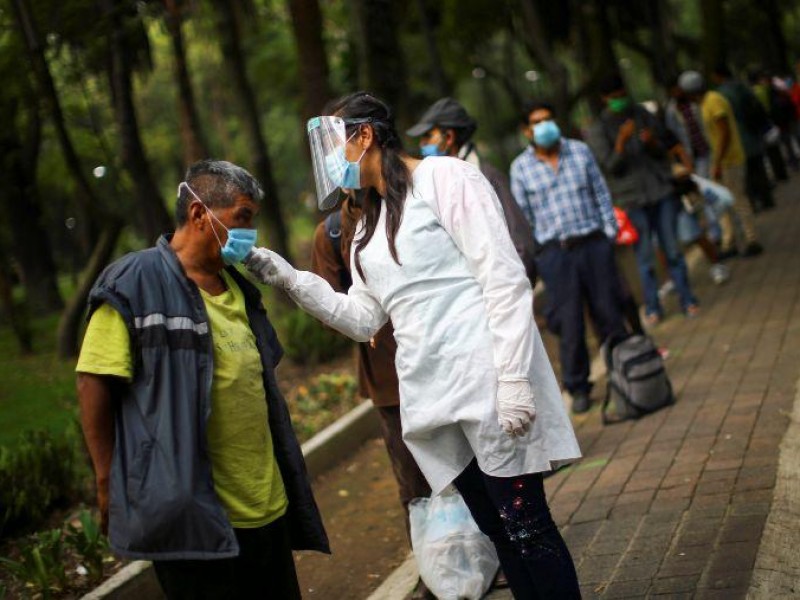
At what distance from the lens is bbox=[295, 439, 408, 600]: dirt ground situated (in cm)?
578

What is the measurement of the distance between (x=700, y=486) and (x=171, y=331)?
307 centimetres

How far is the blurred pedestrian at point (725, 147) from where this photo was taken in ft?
39.8

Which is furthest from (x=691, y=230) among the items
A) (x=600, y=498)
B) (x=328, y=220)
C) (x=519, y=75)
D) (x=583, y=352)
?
(x=519, y=75)

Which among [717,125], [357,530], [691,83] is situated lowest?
[357,530]

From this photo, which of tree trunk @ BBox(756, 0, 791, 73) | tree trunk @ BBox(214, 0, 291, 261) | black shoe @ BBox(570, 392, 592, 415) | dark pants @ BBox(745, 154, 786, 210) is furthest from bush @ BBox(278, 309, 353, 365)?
tree trunk @ BBox(756, 0, 791, 73)

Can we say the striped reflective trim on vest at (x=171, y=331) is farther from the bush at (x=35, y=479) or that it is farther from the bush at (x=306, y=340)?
the bush at (x=306, y=340)

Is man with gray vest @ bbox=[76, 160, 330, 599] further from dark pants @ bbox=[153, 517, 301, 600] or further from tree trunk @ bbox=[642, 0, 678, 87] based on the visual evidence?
tree trunk @ bbox=[642, 0, 678, 87]

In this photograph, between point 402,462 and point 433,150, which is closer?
point 402,462

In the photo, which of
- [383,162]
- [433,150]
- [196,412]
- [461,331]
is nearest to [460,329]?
[461,331]

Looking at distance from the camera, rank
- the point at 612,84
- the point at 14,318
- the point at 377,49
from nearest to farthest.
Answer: the point at 612,84
the point at 377,49
the point at 14,318

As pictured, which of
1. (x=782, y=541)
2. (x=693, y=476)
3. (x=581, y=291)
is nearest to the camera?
(x=782, y=541)

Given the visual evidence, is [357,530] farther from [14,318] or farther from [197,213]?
[14,318]

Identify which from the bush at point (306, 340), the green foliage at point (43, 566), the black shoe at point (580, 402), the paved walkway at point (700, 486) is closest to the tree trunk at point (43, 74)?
the bush at point (306, 340)

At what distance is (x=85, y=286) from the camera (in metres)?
9.33
